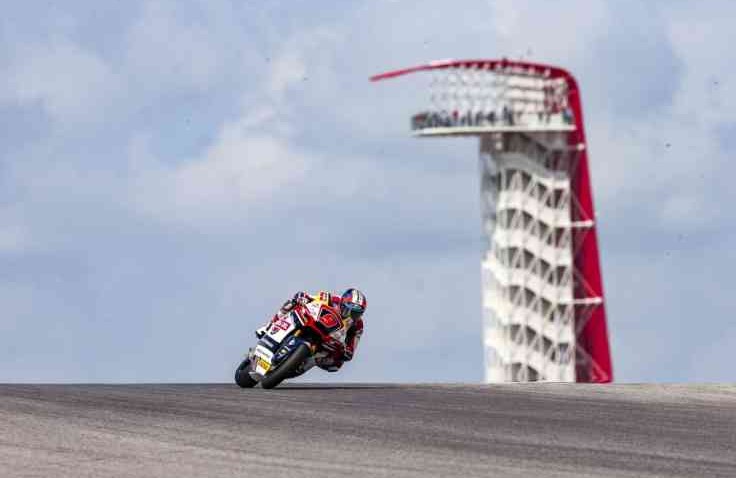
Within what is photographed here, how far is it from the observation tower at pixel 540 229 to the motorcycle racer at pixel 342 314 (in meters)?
74.2

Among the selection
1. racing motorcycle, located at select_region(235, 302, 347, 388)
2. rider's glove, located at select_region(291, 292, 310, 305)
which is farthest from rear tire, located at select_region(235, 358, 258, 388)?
rider's glove, located at select_region(291, 292, 310, 305)

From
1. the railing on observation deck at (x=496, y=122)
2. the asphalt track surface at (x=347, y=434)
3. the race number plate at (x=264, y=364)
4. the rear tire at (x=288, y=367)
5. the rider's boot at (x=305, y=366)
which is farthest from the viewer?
the railing on observation deck at (x=496, y=122)

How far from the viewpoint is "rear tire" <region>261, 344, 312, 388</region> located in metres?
23.3

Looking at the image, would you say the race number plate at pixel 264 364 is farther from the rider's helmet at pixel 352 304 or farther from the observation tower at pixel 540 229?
the observation tower at pixel 540 229

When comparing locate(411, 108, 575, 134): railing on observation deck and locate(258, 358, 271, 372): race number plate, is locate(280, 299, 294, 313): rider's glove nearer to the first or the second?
locate(258, 358, 271, 372): race number plate

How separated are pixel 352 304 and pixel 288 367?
1.20 m

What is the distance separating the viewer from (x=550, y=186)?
9906 centimetres

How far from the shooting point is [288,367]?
2336 centimetres

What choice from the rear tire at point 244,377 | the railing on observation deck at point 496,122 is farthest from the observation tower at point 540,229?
the rear tire at point 244,377

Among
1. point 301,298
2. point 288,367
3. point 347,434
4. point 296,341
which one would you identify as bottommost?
point 347,434

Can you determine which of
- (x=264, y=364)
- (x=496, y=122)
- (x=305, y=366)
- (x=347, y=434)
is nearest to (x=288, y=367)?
(x=305, y=366)

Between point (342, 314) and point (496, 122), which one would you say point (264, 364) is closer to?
point (342, 314)

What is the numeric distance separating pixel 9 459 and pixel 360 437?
3578 millimetres

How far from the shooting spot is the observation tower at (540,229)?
322ft
